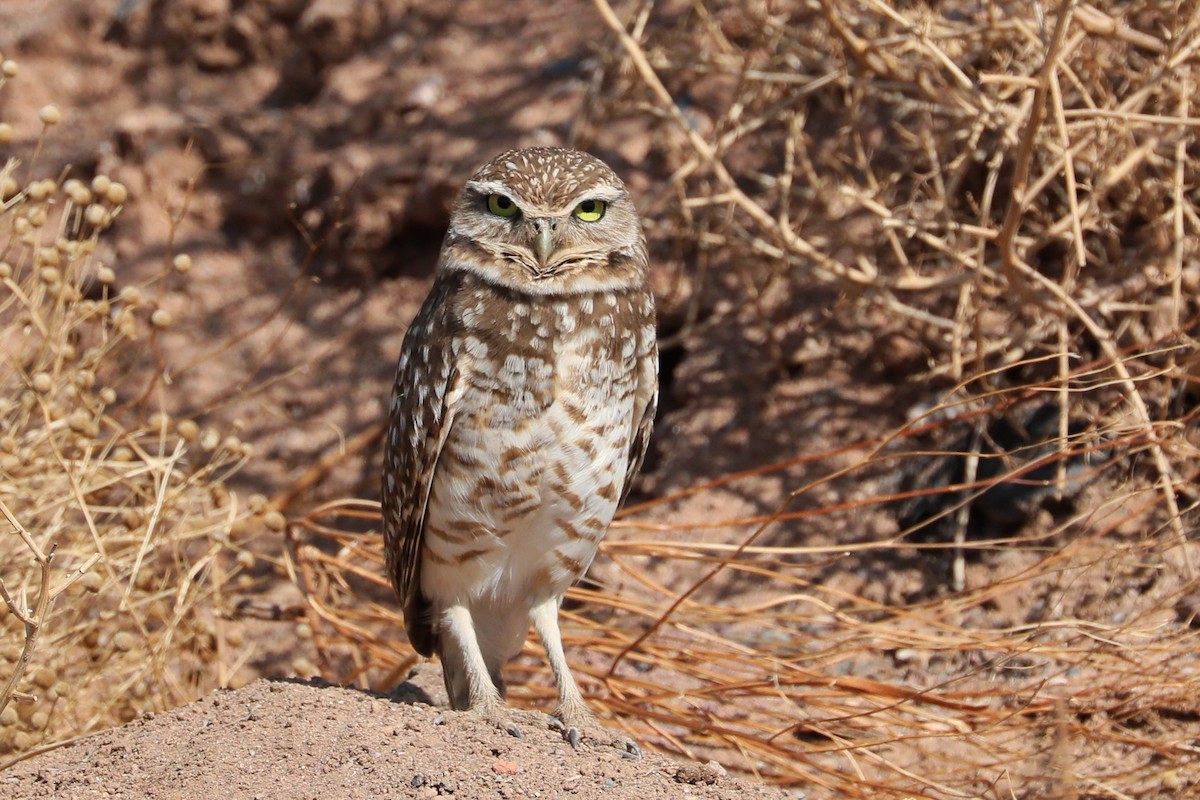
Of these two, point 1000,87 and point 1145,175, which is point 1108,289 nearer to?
point 1145,175

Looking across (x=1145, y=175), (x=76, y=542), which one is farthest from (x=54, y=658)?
(x=1145, y=175)

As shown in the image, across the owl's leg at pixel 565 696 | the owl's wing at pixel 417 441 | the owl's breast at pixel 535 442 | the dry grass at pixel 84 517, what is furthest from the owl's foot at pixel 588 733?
the dry grass at pixel 84 517

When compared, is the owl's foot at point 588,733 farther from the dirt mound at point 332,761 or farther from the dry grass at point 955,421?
the dry grass at point 955,421

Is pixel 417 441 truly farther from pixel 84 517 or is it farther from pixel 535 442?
pixel 84 517

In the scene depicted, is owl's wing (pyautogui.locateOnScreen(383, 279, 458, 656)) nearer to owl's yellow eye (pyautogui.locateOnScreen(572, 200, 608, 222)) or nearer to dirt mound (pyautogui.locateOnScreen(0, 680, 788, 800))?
owl's yellow eye (pyautogui.locateOnScreen(572, 200, 608, 222))

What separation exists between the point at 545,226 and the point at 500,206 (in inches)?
6.7

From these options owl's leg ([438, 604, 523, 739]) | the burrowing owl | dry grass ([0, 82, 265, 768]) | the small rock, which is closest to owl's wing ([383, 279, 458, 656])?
the burrowing owl

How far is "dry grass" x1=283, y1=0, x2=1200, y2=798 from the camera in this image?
348cm

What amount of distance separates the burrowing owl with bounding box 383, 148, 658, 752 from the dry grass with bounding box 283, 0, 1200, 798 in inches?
16.8

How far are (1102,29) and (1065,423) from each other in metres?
1.22

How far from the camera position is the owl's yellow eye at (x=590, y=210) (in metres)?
3.23

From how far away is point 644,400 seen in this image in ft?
11.4

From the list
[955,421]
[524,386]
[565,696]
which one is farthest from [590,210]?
[955,421]

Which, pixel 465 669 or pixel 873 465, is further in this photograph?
pixel 873 465
